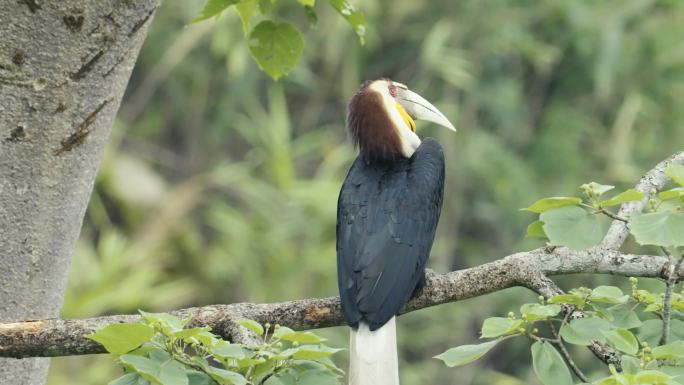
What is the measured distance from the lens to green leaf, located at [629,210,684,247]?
1487mm

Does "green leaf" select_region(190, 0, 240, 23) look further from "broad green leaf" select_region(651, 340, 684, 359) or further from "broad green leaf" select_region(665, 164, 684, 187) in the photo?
"broad green leaf" select_region(651, 340, 684, 359)

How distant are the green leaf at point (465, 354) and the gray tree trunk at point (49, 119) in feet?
2.47

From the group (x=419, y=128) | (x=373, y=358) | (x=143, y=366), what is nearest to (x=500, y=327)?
(x=143, y=366)

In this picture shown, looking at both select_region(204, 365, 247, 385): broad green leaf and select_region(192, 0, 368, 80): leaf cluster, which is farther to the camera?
select_region(192, 0, 368, 80): leaf cluster

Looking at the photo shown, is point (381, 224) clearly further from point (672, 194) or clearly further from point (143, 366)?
point (143, 366)

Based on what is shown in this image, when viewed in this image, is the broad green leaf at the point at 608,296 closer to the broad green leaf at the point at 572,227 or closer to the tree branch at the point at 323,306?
the broad green leaf at the point at 572,227

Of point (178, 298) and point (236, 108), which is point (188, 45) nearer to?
point (236, 108)

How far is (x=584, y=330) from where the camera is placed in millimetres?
1576

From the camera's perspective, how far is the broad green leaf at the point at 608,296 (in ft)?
5.29

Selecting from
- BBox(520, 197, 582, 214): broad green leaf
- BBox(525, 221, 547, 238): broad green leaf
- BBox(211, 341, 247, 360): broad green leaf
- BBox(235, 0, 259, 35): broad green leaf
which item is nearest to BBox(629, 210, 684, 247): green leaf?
BBox(520, 197, 582, 214): broad green leaf

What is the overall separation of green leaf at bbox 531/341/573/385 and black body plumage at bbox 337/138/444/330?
793 millimetres

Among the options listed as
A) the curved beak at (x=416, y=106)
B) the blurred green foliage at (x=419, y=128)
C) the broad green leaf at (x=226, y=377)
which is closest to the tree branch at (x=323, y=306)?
A: the broad green leaf at (x=226, y=377)

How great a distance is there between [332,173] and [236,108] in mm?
1126

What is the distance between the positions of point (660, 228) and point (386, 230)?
122 cm
